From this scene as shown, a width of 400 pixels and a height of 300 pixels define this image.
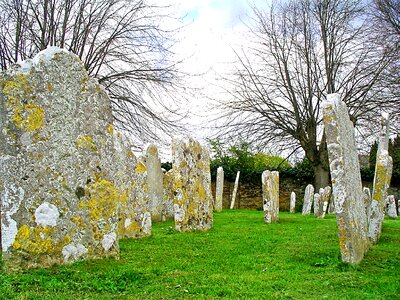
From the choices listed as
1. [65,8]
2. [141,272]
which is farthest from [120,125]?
[141,272]

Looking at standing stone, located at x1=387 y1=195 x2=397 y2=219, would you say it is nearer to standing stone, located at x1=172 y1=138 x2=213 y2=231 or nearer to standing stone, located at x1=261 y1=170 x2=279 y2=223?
standing stone, located at x1=261 y1=170 x2=279 y2=223

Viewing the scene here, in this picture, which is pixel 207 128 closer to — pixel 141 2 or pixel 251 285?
pixel 141 2

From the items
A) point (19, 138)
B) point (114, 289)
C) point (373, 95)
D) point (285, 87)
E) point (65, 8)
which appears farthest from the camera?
point (285, 87)

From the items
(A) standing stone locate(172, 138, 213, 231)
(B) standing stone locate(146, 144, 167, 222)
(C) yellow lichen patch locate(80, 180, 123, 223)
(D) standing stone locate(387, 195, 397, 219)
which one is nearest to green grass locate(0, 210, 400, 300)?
(C) yellow lichen patch locate(80, 180, 123, 223)

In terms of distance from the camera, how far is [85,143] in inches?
225

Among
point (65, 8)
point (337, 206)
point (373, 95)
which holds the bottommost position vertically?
point (337, 206)

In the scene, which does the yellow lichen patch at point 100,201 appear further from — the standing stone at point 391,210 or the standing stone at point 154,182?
the standing stone at point 391,210

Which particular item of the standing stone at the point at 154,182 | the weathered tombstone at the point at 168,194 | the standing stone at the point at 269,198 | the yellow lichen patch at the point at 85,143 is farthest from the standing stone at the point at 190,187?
the yellow lichen patch at the point at 85,143

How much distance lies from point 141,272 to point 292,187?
2277 cm

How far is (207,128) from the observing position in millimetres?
24969

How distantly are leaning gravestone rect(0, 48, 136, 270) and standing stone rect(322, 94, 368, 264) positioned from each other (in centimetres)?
275

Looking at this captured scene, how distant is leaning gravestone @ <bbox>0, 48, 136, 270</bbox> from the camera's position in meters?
5.14

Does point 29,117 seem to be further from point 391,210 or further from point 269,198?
point 391,210

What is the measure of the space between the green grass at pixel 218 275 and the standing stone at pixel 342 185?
9.4 inches
